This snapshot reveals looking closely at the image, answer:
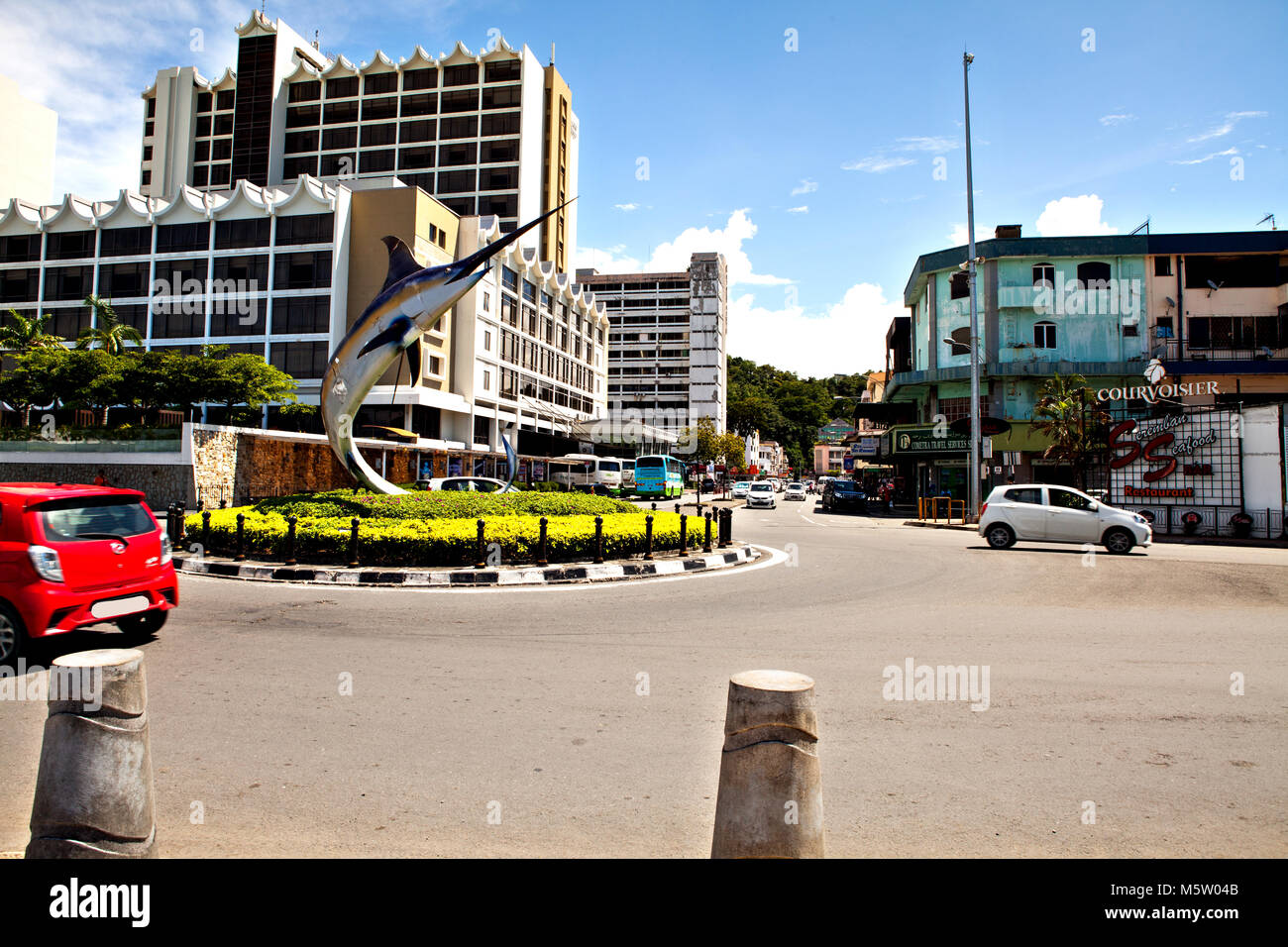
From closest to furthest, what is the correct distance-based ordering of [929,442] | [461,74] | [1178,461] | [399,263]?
[399,263]
[1178,461]
[929,442]
[461,74]

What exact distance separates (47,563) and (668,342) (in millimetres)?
106199

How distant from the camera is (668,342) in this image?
10988 centimetres

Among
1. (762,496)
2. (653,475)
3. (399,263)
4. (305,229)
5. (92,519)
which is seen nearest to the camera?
(92,519)

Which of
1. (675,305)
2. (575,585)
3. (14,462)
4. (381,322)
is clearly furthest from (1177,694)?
(675,305)

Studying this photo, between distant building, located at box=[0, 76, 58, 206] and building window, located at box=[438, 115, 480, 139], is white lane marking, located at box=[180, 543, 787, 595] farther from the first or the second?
distant building, located at box=[0, 76, 58, 206]

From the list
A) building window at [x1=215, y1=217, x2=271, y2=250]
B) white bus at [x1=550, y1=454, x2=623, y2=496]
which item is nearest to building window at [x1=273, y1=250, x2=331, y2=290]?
building window at [x1=215, y1=217, x2=271, y2=250]

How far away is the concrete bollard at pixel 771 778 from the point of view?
259 centimetres

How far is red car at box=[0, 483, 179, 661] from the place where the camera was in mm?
5824

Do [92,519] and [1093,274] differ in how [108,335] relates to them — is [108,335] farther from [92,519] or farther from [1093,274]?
[1093,274]

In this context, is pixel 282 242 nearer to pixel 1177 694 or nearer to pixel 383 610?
pixel 383 610

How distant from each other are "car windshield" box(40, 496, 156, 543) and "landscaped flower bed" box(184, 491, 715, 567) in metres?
5.27
